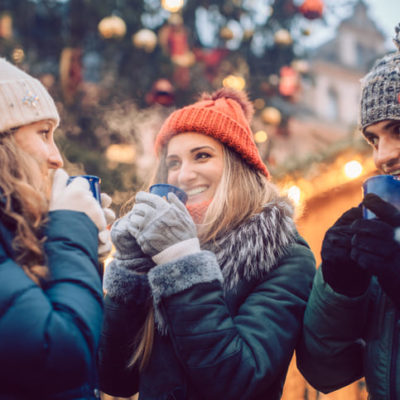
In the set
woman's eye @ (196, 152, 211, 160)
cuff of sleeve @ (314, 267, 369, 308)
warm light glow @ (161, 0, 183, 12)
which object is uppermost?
warm light glow @ (161, 0, 183, 12)

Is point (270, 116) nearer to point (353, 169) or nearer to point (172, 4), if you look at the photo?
A: point (172, 4)

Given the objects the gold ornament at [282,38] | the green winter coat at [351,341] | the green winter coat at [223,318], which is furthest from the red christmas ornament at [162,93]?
the green winter coat at [351,341]

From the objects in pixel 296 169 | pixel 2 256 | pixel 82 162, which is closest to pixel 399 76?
pixel 2 256

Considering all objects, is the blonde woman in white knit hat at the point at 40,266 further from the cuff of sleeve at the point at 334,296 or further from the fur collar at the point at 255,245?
the cuff of sleeve at the point at 334,296

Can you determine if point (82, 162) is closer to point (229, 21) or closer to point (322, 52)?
point (229, 21)

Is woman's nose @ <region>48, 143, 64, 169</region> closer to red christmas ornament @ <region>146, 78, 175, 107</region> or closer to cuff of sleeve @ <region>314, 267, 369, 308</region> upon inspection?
cuff of sleeve @ <region>314, 267, 369, 308</region>

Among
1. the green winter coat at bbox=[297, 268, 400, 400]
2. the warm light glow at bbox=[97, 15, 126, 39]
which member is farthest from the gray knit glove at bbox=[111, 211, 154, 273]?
the warm light glow at bbox=[97, 15, 126, 39]

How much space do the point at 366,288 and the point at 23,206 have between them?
1174mm

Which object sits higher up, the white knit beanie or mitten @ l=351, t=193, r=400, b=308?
the white knit beanie

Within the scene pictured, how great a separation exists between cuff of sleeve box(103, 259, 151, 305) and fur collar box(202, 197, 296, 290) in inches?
13.2

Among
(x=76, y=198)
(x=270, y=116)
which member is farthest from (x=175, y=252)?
(x=270, y=116)

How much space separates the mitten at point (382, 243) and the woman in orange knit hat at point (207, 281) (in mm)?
467

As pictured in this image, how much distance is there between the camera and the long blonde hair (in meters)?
1.87

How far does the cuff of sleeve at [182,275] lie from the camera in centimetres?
163
